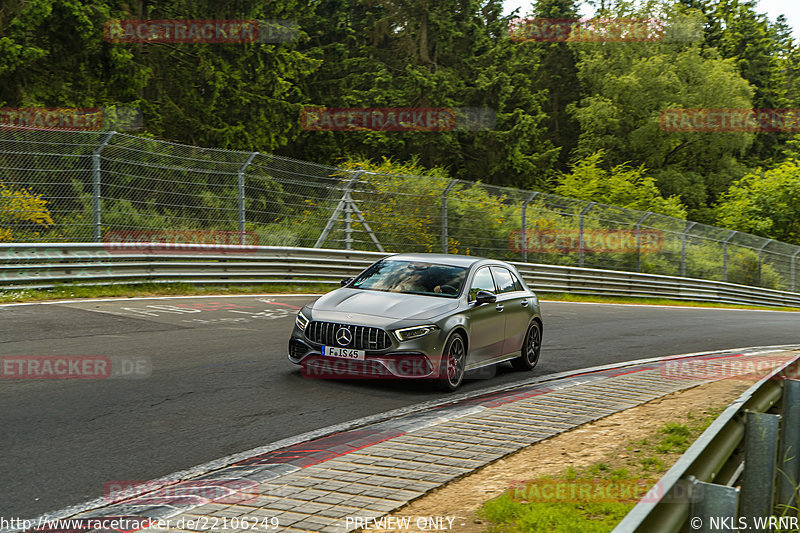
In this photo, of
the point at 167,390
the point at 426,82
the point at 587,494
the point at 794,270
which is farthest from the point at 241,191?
the point at 426,82

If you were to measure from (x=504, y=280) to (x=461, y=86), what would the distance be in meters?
43.9

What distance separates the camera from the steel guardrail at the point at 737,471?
2.79 metres

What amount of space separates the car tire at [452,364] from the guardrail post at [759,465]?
526 cm

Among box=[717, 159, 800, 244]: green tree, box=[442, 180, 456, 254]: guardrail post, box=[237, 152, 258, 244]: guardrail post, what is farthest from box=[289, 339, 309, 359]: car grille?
box=[717, 159, 800, 244]: green tree

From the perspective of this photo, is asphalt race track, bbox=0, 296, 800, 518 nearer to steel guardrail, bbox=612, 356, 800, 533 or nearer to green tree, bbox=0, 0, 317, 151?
steel guardrail, bbox=612, 356, 800, 533

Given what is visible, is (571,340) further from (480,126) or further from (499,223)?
(480,126)

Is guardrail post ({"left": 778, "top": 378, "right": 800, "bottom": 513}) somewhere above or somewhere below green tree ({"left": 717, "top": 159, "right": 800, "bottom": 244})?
below

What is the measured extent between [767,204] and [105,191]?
41.7m

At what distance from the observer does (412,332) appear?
350 inches

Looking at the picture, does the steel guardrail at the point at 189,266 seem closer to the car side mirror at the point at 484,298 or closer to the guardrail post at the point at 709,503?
the car side mirror at the point at 484,298

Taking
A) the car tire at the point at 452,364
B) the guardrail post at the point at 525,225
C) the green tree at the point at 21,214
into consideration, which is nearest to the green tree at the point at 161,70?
the green tree at the point at 21,214

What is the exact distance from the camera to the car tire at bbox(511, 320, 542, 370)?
439 inches

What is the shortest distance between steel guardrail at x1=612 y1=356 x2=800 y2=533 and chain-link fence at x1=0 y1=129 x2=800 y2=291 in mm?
12843

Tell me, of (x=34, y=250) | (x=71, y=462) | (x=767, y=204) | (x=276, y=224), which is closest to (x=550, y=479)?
(x=71, y=462)
